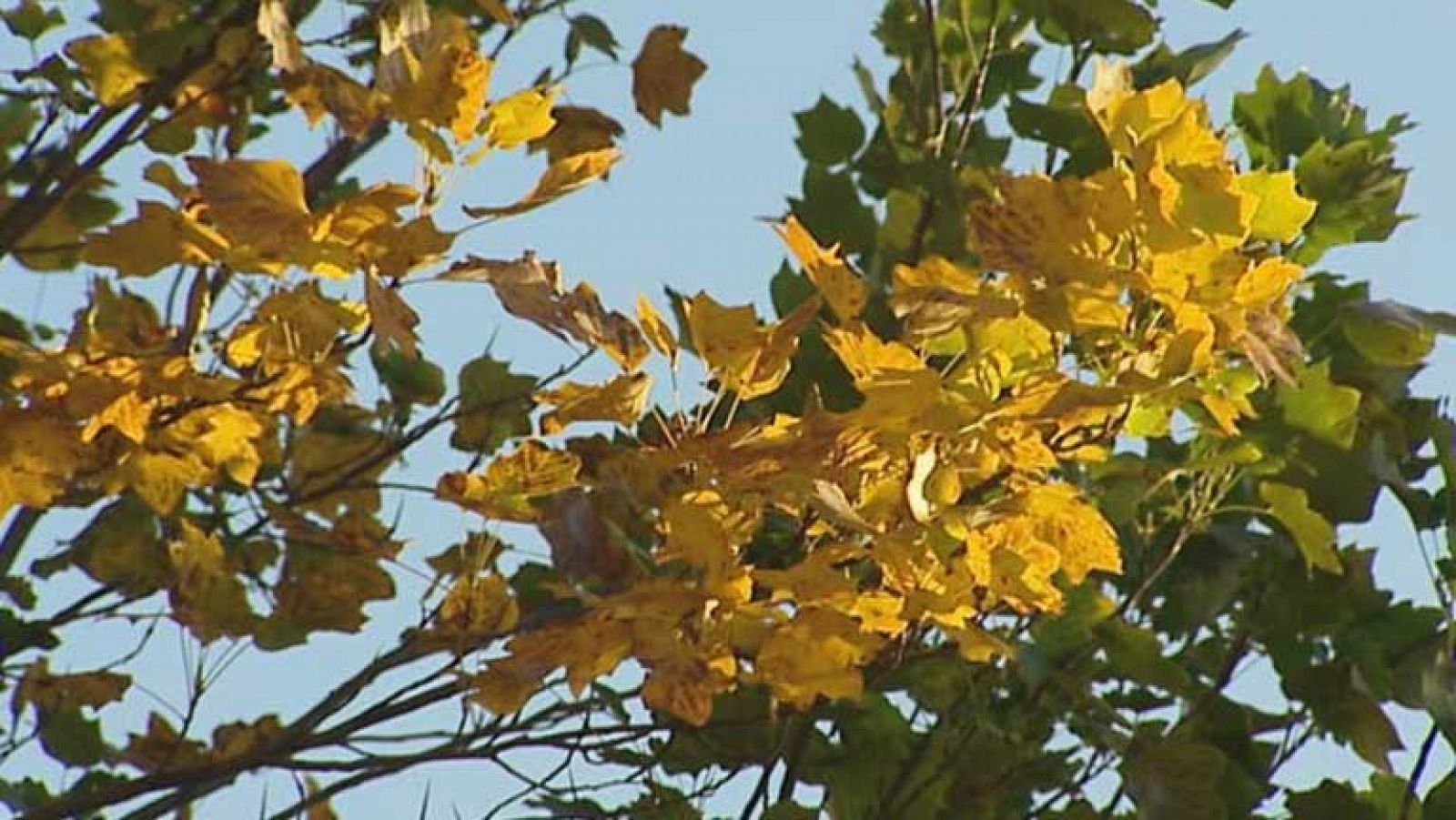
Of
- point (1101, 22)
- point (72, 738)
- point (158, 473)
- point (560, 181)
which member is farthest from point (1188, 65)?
point (72, 738)

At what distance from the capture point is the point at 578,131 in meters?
2.47

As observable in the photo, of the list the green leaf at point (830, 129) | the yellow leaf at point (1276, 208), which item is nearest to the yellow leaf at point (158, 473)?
the green leaf at point (830, 129)

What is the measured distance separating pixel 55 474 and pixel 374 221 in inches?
17.3

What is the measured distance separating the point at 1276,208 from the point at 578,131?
3.20ft

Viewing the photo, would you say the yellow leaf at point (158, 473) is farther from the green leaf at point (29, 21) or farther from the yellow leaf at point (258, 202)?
the green leaf at point (29, 21)

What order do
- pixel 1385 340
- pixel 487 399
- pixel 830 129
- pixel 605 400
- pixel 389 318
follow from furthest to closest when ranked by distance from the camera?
pixel 487 399
pixel 830 129
pixel 1385 340
pixel 605 400
pixel 389 318

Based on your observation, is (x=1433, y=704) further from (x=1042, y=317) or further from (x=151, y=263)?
(x=151, y=263)

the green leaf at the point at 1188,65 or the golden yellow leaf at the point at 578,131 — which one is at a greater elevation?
the golden yellow leaf at the point at 578,131

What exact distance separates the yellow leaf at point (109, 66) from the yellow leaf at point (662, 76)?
469mm

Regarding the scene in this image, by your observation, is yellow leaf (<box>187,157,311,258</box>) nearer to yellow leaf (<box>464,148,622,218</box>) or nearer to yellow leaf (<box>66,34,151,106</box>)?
yellow leaf (<box>464,148,622,218</box>)

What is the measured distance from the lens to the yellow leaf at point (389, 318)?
146 centimetres

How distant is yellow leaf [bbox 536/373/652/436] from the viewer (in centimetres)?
156

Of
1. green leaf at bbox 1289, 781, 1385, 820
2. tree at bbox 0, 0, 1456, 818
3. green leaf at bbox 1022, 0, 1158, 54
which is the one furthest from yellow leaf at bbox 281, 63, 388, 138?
green leaf at bbox 1289, 781, 1385, 820

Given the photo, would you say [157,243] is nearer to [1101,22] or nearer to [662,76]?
[1101,22]
